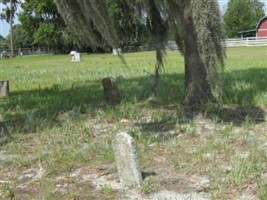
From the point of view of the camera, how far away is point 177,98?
7902 millimetres

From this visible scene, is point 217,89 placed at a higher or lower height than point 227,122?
higher

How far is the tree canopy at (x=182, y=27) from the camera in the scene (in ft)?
17.2

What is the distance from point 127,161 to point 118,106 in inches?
128

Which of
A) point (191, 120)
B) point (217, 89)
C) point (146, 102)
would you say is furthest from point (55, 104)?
point (217, 89)

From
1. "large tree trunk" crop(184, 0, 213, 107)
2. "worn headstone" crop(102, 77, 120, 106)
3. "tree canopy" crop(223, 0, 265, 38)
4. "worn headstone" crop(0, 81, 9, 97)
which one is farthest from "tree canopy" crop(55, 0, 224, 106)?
"tree canopy" crop(223, 0, 265, 38)

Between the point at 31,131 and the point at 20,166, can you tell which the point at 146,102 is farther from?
the point at 20,166

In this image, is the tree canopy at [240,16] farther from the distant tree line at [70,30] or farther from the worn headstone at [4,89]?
the worn headstone at [4,89]

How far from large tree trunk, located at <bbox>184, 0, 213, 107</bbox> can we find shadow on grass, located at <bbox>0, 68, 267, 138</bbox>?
0.34 meters

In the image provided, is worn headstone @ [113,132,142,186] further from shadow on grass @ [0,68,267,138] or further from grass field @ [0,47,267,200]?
shadow on grass @ [0,68,267,138]

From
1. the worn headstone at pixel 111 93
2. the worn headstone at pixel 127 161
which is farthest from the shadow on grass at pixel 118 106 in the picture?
the worn headstone at pixel 127 161

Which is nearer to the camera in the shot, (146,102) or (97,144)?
(97,144)

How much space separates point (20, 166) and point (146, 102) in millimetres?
3167

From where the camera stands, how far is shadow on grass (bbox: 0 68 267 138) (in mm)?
6371

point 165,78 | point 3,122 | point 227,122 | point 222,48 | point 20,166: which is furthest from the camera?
point 165,78
